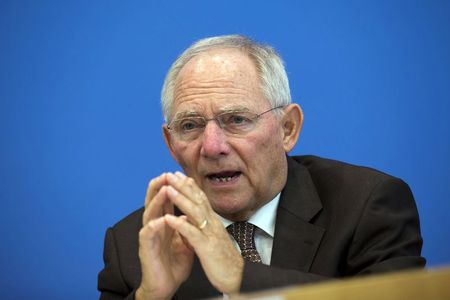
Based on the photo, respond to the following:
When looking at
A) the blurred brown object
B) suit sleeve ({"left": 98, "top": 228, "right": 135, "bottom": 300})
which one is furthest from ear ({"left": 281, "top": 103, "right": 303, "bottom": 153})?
the blurred brown object

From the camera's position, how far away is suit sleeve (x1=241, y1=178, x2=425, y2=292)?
1.86 meters

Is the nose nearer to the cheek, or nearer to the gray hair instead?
the cheek

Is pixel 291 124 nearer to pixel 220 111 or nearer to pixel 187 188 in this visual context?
pixel 220 111

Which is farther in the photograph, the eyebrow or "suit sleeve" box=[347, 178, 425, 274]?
the eyebrow

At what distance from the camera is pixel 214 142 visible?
2.04m

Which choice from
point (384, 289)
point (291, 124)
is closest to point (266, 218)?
point (291, 124)

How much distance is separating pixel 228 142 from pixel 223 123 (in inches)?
2.9

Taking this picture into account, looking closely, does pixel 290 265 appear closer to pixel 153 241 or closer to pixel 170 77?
pixel 153 241

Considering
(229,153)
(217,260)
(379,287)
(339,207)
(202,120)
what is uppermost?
(202,120)

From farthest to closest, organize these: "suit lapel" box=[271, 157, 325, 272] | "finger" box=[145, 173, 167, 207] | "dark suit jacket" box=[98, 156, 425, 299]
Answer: "suit lapel" box=[271, 157, 325, 272], "dark suit jacket" box=[98, 156, 425, 299], "finger" box=[145, 173, 167, 207]

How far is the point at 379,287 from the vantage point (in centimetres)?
86

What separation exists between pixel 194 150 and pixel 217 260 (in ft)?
1.75

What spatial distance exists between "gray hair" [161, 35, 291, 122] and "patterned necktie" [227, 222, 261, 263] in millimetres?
452

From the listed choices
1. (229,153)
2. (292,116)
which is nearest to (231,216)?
(229,153)
